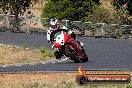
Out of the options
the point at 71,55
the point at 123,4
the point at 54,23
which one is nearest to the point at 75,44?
the point at 71,55

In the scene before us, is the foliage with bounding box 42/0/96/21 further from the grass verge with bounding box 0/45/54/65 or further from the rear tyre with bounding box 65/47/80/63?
the rear tyre with bounding box 65/47/80/63

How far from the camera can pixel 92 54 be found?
25484 mm

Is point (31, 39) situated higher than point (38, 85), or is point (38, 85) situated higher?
point (38, 85)

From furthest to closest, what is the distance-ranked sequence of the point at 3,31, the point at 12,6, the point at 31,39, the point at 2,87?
the point at 12,6 → the point at 3,31 → the point at 31,39 → the point at 2,87

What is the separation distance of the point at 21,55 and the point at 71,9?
54.7ft

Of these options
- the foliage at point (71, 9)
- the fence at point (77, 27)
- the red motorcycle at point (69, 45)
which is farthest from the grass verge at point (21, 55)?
the foliage at point (71, 9)

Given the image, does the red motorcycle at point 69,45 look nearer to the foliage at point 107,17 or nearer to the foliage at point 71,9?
the foliage at point 107,17

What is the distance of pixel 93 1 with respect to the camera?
42500 mm

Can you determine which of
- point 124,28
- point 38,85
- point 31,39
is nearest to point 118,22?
point 124,28

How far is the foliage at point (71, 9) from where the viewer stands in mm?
40875

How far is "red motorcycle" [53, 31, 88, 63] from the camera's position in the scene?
71.3ft

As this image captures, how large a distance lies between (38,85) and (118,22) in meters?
25.1

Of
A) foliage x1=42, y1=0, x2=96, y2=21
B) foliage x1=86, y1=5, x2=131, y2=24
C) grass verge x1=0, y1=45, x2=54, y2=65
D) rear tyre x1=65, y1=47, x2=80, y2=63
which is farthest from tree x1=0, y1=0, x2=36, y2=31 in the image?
rear tyre x1=65, y1=47, x2=80, y2=63

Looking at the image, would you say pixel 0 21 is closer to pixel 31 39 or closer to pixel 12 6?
pixel 12 6
